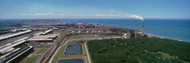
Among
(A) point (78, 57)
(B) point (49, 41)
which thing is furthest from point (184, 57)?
(B) point (49, 41)

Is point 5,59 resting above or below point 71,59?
above


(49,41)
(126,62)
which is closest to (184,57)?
(126,62)

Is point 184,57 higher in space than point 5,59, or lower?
lower

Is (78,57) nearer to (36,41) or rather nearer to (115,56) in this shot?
(115,56)

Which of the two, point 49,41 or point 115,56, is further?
point 49,41

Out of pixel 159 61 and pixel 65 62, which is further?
pixel 65 62

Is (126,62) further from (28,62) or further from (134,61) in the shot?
(28,62)

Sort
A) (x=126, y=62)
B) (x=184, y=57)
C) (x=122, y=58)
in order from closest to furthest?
(x=126, y=62) < (x=122, y=58) < (x=184, y=57)

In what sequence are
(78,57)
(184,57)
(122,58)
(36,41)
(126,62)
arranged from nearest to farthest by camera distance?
1. (126,62)
2. (122,58)
3. (184,57)
4. (78,57)
5. (36,41)

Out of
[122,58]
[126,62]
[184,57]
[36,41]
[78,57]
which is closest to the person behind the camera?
[126,62]
